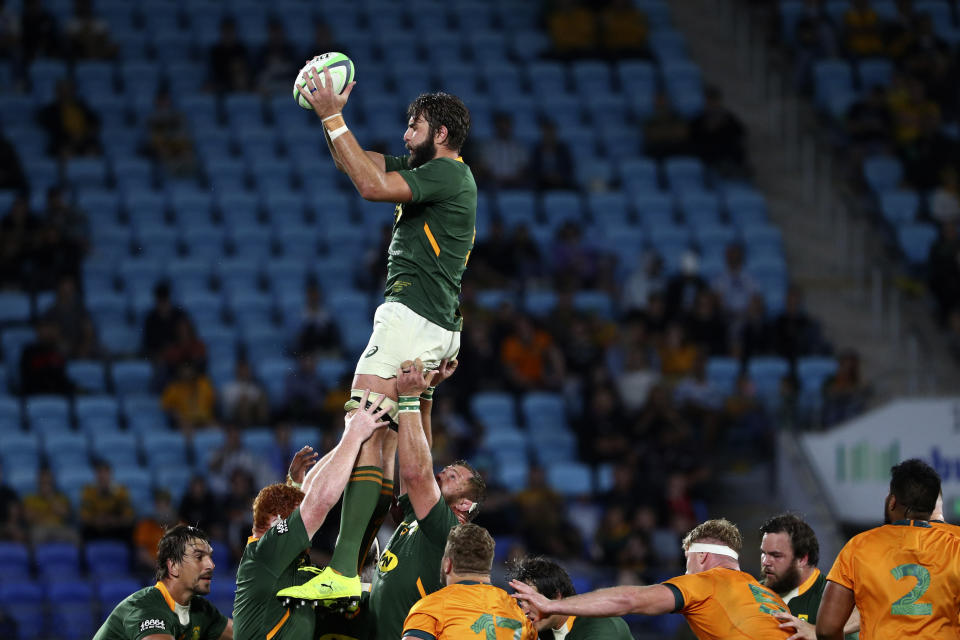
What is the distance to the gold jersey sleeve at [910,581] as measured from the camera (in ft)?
20.9

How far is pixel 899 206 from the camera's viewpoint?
1659 centimetres

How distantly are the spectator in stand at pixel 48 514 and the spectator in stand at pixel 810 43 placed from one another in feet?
35.4

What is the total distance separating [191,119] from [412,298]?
11.3 metres

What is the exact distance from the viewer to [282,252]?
1588 cm

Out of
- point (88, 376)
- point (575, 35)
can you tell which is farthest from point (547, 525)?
point (575, 35)

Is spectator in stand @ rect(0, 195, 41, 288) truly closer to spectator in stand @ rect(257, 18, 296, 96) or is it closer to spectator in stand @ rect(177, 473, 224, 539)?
spectator in stand @ rect(257, 18, 296, 96)

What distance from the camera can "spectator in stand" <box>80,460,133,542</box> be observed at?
1237cm

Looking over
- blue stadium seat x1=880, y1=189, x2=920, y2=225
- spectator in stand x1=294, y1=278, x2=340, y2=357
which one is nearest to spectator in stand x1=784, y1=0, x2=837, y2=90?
blue stadium seat x1=880, y1=189, x2=920, y2=225

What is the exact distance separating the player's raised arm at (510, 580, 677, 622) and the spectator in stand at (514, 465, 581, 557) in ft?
20.8

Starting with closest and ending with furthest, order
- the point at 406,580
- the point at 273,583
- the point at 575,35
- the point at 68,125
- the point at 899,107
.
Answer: the point at 273,583 → the point at 406,580 → the point at 68,125 → the point at 899,107 → the point at 575,35

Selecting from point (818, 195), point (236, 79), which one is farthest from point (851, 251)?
point (236, 79)

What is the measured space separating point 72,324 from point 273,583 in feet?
26.9

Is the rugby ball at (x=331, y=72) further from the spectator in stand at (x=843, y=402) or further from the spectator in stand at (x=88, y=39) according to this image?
the spectator in stand at (x=88, y=39)

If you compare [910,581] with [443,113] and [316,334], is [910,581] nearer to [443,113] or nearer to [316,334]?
[443,113]
